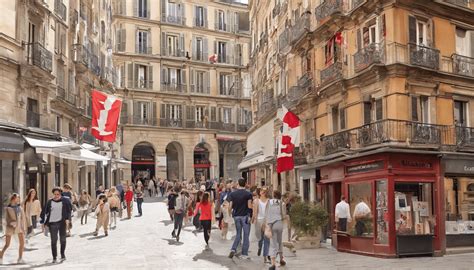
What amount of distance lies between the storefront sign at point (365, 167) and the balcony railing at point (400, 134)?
1.32m

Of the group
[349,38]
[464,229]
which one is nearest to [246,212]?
[464,229]

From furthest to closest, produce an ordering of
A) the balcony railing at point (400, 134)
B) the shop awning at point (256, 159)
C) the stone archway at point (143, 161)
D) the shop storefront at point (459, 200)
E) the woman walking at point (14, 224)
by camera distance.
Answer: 1. the stone archway at point (143, 161)
2. the shop awning at point (256, 159)
3. the balcony railing at point (400, 134)
4. the shop storefront at point (459, 200)
5. the woman walking at point (14, 224)

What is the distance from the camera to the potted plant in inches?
690

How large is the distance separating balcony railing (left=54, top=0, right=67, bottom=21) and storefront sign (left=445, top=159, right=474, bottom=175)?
1913 centimetres

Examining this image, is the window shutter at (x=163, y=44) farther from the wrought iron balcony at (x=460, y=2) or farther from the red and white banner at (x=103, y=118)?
the wrought iron balcony at (x=460, y=2)

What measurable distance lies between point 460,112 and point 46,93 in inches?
641

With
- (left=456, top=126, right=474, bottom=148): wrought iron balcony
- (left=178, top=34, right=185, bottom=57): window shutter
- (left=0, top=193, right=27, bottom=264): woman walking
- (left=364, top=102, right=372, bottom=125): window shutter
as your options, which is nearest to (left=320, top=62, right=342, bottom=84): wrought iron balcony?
(left=364, top=102, right=372, bottom=125): window shutter

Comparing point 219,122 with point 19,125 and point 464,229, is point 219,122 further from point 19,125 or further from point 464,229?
point 464,229

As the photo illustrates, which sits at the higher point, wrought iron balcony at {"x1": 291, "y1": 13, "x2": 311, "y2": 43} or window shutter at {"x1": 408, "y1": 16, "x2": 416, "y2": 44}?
wrought iron balcony at {"x1": 291, "y1": 13, "x2": 311, "y2": 43}

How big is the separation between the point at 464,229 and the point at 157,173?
3638 centimetres

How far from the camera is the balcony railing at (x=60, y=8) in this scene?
28656 millimetres

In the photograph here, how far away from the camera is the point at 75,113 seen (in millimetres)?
31891

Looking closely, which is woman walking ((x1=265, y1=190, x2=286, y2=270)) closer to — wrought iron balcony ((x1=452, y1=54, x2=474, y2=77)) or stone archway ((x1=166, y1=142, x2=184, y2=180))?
wrought iron balcony ((x1=452, y1=54, x2=474, y2=77))

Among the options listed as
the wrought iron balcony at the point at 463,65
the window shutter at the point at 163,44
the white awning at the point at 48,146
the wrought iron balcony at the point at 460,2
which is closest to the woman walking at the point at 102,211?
the white awning at the point at 48,146
